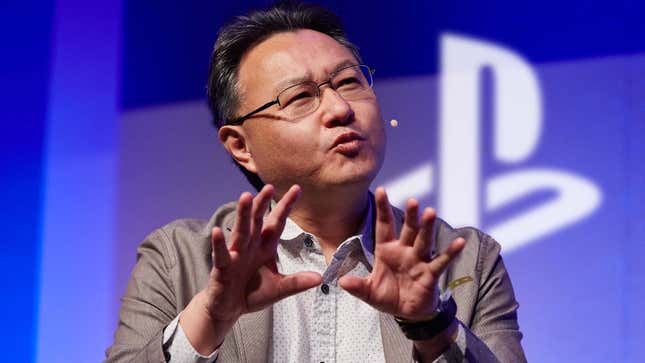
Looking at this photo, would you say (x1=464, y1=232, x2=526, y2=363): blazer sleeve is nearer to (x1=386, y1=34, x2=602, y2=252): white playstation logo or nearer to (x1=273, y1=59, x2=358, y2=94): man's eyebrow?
(x1=273, y1=59, x2=358, y2=94): man's eyebrow

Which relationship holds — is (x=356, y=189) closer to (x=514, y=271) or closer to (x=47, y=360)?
(x=514, y=271)

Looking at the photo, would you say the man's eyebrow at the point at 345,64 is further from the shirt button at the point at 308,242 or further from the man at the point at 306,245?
the shirt button at the point at 308,242

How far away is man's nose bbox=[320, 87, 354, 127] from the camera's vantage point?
5.94ft

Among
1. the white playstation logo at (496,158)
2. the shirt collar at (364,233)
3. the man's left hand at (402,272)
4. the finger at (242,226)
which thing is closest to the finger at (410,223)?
the man's left hand at (402,272)

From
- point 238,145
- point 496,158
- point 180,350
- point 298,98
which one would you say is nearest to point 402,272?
point 180,350

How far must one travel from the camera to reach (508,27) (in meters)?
2.76

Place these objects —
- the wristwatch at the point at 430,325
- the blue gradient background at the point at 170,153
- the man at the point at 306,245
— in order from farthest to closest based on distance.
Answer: the blue gradient background at the point at 170,153 < the man at the point at 306,245 < the wristwatch at the point at 430,325

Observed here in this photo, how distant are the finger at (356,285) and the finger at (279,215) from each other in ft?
0.43

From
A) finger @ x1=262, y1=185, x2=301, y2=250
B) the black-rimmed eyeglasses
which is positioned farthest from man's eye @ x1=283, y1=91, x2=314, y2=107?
finger @ x1=262, y1=185, x2=301, y2=250

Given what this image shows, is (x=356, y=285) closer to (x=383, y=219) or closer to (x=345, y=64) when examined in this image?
(x=383, y=219)

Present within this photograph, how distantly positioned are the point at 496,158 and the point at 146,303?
4.32ft

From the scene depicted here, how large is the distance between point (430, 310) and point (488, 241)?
0.57 m

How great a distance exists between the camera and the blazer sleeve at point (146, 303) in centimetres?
170

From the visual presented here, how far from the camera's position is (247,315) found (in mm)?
1762
